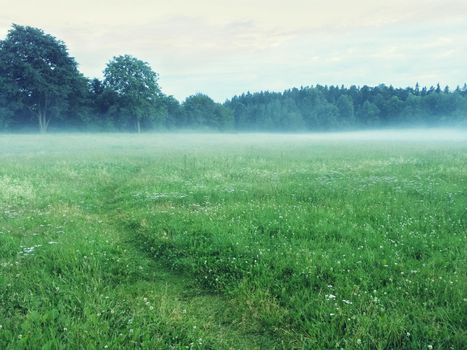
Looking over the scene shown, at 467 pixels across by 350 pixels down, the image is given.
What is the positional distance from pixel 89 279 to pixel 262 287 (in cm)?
326

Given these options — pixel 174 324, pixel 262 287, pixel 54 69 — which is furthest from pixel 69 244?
pixel 54 69

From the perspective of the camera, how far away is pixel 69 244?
7.99 meters

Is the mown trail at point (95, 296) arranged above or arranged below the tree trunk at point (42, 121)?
below

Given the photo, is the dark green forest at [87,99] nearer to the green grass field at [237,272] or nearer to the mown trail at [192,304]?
the green grass field at [237,272]

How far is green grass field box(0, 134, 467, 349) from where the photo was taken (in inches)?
200

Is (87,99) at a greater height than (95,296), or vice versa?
(87,99)

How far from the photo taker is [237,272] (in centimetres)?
708

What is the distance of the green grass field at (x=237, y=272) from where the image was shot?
16.7 feet

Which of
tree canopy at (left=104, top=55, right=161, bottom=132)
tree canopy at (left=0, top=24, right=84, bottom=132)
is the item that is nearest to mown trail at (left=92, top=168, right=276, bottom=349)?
tree canopy at (left=0, top=24, right=84, bottom=132)

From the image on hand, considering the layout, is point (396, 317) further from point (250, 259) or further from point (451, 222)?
point (451, 222)

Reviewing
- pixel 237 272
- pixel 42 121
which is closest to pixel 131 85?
pixel 42 121

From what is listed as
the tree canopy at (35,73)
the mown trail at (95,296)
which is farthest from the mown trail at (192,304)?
the tree canopy at (35,73)

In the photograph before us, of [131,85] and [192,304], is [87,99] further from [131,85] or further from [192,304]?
[192,304]

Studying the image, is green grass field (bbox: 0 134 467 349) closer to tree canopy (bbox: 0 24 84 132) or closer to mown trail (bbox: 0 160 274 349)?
mown trail (bbox: 0 160 274 349)
